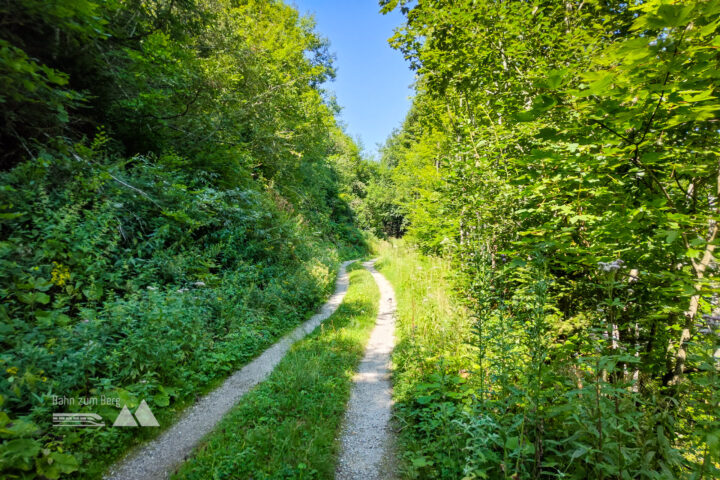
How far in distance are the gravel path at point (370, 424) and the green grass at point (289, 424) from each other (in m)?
0.16

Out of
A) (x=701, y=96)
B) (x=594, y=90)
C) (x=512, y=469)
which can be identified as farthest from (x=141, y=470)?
(x=701, y=96)

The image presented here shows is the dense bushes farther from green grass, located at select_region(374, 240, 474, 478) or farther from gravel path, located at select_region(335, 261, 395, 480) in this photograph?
green grass, located at select_region(374, 240, 474, 478)

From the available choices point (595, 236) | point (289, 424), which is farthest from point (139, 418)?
point (595, 236)

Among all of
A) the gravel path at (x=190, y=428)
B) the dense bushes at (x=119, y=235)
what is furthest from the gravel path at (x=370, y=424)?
the dense bushes at (x=119, y=235)

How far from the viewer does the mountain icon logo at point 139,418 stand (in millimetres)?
3760

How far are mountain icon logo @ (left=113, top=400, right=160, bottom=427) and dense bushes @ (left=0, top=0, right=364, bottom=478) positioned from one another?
93 mm

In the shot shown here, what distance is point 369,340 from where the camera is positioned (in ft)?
24.6

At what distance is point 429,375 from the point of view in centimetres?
490

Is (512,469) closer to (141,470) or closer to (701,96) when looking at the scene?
(701,96)

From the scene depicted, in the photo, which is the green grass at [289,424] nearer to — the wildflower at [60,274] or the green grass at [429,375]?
the green grass at [429,375]

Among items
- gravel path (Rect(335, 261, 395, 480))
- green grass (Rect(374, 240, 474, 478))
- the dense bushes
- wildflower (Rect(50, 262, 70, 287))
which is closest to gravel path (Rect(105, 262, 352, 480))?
the dense bushes

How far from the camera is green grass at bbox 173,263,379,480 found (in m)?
3.35

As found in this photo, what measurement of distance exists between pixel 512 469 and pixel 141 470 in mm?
4067

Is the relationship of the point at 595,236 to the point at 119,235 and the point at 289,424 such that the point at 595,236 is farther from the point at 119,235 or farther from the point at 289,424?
the point at 119,235
